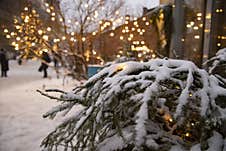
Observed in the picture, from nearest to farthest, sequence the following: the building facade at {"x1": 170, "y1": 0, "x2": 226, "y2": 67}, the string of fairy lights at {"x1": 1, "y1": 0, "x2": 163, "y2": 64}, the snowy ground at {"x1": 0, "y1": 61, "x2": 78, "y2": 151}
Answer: the snowy ground at {"x1": 0, "y1": 61, "x2": 78, "y2": 151}
the building facade at {"x1": 170, "y1": 0, "x2": 226, "y2": 67}
the string of fairy lights at {"x1": 1, "y1": 0, "x2": 163, "y2": 64}

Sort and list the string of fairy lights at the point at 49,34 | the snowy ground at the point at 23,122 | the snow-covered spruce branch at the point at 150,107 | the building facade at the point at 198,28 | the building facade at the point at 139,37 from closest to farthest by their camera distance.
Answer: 1. the snow-covered spruce branch at the point at 150,107
2. the snowy ground at the point at 23,122
3. the building facade at the point at 198,28
4. the building facade at the point at 139,37
5. the string of fairy lights at the point at 49,34

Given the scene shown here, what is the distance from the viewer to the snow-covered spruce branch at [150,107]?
1.81m

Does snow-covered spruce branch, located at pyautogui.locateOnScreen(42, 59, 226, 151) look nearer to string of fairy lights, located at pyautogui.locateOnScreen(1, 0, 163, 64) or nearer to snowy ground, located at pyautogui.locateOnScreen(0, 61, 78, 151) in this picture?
snowy ground, located at pyautogui.locateOnScreen(0, 61, 78, 151)

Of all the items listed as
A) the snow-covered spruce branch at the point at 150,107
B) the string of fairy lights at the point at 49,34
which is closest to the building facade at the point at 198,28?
the string of fairy lights at the point at 49,34

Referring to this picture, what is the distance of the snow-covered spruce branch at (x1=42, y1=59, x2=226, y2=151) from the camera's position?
1810mm

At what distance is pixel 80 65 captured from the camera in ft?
37.2

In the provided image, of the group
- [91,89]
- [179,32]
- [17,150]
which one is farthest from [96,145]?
[179,32]

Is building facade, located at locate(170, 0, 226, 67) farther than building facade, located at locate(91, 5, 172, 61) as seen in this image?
No

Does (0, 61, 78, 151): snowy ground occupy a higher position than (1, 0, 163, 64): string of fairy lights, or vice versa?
(1, 0, 163, 64): string of fairy lights

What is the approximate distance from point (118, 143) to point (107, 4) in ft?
34.2

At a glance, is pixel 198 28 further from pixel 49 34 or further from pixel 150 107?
pixel 49 34

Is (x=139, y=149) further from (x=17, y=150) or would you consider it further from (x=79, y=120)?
(x=17, y=150)

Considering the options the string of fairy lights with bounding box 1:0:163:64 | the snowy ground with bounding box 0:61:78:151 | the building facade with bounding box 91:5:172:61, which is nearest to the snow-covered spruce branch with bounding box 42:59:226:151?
the snowy ground with bounding box 0:61:78:151

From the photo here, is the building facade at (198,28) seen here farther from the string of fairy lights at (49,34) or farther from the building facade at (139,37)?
the string of fairy lights at (49,34)
